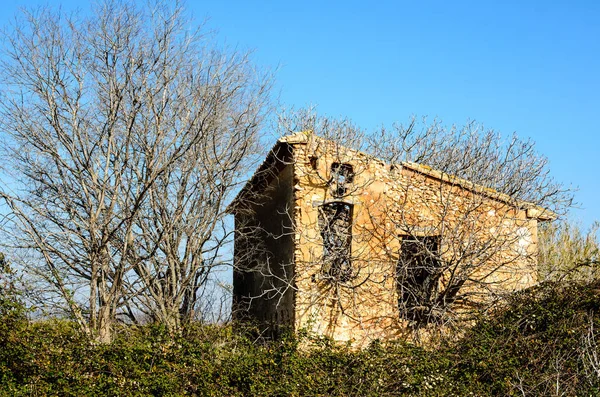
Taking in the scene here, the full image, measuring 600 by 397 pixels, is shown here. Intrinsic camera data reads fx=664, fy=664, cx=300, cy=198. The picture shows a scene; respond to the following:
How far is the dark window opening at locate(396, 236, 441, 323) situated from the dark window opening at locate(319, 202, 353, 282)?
3.84 ft

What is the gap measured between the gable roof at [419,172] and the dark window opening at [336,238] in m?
1.34

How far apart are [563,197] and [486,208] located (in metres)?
11.1

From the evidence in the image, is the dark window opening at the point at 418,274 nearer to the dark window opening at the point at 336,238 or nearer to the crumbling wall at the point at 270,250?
the dark window opening at the point at 336,238

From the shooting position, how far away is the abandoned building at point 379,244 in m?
13.4

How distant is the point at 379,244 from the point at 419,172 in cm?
188

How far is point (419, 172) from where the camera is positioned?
47.5ft

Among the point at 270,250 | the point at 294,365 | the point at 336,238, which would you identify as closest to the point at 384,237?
the point at 336,238

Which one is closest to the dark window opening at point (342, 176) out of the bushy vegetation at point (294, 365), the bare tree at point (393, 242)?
the bare tree at point (393, 242)

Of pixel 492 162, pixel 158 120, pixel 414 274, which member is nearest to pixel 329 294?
pixel 414 274

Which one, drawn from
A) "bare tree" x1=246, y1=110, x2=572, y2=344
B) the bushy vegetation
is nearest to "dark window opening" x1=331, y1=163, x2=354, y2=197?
"bare tree" x1=246, y1=110, x2=572, y2=344

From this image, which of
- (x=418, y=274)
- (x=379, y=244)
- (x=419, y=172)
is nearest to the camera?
(x=379, y=244)

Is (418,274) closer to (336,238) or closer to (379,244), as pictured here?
(379,244)

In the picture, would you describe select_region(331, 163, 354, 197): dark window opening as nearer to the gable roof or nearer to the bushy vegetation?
the gable roof

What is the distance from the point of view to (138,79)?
1410 centimetres
